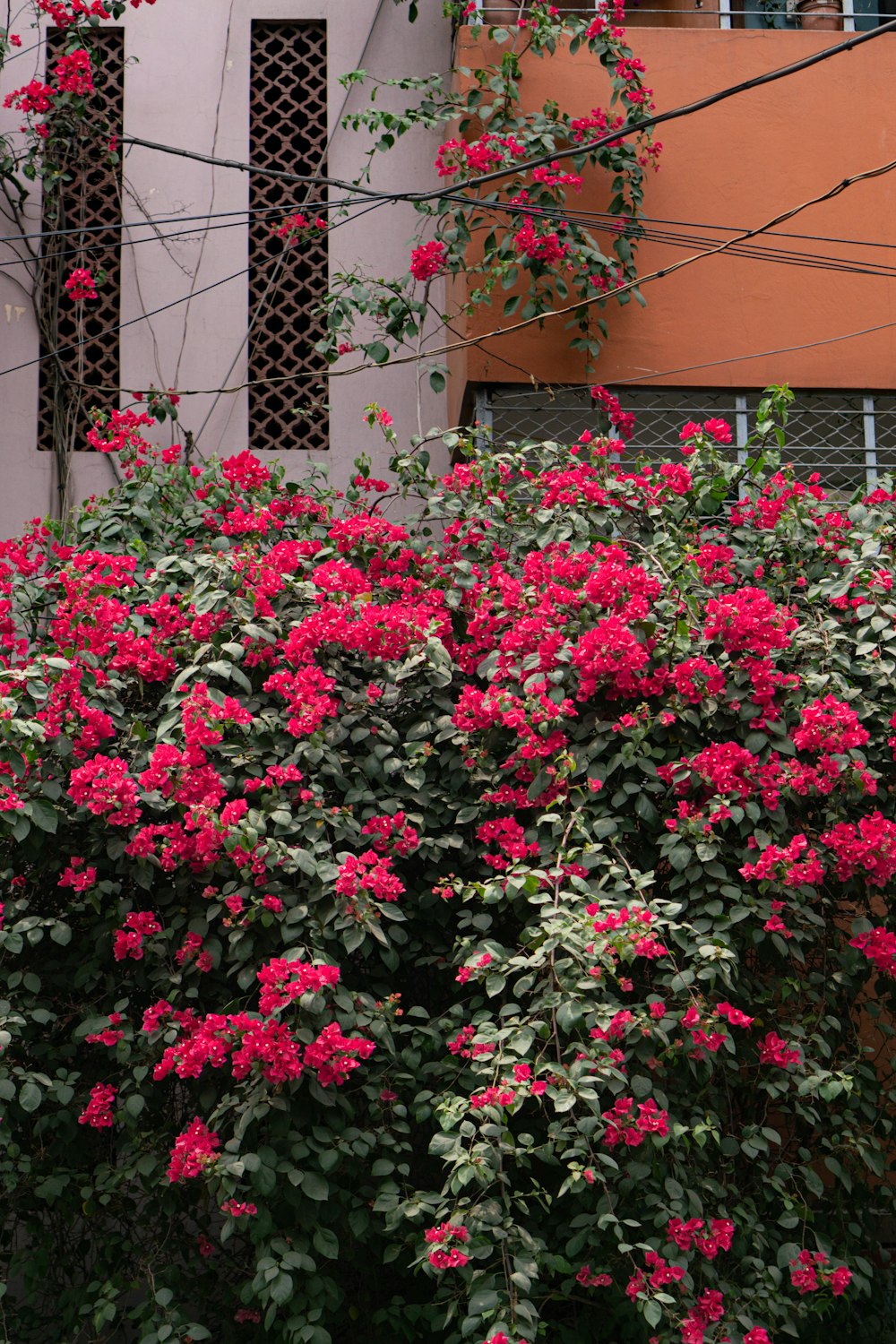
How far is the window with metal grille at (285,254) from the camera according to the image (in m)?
6.56

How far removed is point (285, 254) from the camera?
643 centimetres

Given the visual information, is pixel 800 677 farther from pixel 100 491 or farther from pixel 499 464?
pixel 100 491

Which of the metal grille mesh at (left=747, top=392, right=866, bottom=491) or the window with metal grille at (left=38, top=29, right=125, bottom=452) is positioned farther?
the window with metal grille at (left=38, top=29, right=125, bottom=452)

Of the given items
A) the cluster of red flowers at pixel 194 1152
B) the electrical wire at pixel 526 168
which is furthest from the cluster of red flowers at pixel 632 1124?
the electrical wire at pixel 526 168

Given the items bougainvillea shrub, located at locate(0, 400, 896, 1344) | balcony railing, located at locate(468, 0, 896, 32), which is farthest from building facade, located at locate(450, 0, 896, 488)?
bougainvillea shrub, located at locate(0, 400, 896, 1344)

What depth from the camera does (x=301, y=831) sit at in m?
3.96

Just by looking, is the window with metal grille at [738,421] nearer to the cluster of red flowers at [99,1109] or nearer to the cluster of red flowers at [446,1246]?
the cluster of red flowers at [99,1109]

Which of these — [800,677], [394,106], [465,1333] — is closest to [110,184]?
[394,106]

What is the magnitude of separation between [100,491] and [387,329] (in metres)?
1.48

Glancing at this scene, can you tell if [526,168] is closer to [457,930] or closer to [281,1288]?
[457,930]

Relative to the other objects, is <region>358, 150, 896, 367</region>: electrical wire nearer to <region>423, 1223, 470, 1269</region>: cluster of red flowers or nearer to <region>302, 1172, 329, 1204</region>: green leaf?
<region>302, 1172, 329, 1204</region>: green leaf

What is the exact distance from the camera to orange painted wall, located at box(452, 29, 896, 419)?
20.0 feet

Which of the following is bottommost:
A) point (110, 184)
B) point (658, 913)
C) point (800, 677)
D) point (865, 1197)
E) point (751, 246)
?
point (865, 1197)

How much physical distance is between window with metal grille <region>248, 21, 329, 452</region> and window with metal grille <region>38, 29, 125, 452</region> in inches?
24.7
